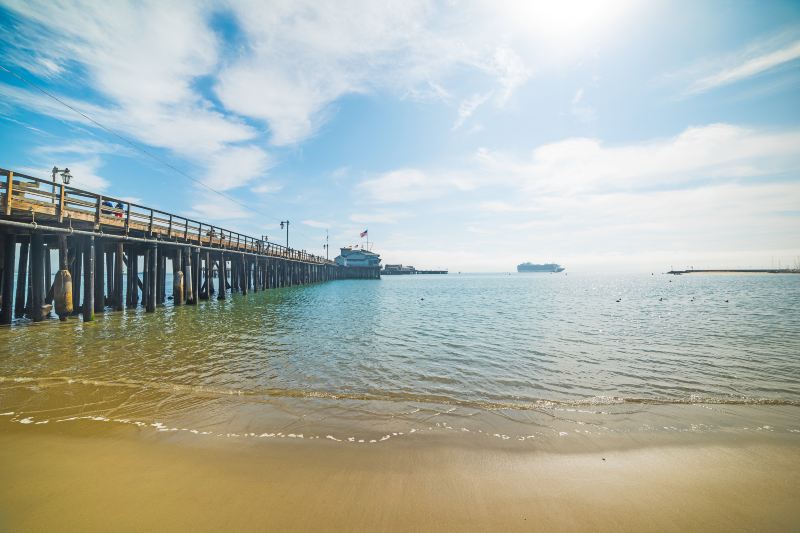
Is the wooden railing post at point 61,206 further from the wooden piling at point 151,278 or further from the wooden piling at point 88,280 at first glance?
the wooden piling at point 151,278

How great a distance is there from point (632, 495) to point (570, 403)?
10.8ft

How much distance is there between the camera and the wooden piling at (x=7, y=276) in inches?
518

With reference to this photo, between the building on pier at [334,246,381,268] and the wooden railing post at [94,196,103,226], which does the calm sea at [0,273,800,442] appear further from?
the building on pier at [334,246,381,268]

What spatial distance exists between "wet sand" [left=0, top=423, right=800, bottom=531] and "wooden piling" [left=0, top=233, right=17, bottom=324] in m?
13.2

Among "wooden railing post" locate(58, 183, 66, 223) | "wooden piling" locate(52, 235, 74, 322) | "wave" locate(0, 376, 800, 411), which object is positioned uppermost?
"wooden railing post" locate(58, 183, 66, 223)

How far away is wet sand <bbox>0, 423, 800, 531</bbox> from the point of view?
3.10 m

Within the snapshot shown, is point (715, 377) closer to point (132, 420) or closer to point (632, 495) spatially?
point (632, 495)

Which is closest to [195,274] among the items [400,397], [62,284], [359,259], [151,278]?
[151,278]

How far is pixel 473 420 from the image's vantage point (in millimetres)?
5793

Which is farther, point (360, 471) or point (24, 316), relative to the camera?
point (24, 316)

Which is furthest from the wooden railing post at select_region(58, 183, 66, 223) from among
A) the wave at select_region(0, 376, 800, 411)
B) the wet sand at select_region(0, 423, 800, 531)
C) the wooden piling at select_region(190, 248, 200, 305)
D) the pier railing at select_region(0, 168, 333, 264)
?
the wet sand at select_region(0, 423, 800, 531)

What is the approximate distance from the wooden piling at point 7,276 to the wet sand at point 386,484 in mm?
13247

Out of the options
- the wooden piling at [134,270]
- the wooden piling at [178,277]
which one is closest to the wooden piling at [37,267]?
the wooden piling at [134,270]

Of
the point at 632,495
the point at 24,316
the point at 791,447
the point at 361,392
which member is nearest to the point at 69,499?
the point at 361,392
